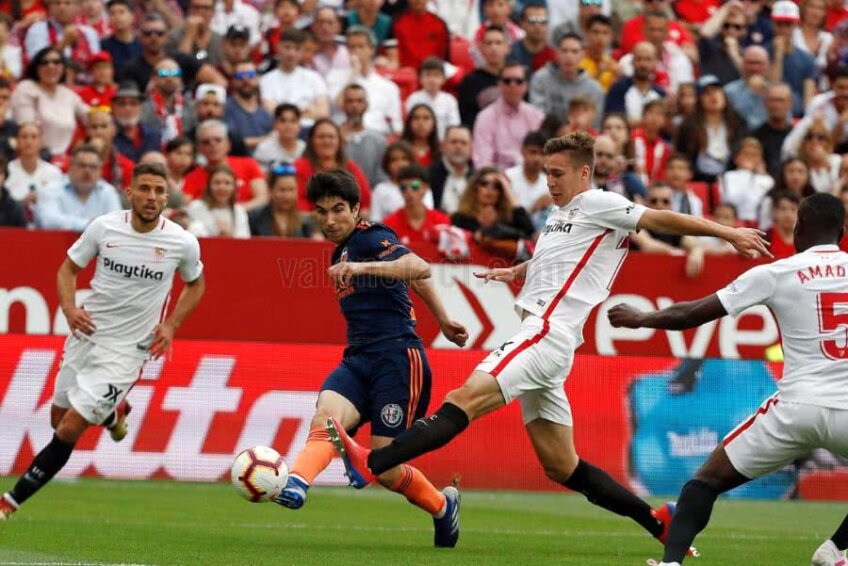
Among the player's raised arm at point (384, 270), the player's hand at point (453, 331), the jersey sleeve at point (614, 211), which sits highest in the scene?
the jersey sleeve at point (614, 211)

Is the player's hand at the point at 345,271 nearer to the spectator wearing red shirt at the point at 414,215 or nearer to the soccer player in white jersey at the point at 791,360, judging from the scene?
the soccer player in white jersey at the point at 791,360

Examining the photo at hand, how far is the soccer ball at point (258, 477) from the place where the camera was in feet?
29.7

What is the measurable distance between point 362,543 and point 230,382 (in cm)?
506

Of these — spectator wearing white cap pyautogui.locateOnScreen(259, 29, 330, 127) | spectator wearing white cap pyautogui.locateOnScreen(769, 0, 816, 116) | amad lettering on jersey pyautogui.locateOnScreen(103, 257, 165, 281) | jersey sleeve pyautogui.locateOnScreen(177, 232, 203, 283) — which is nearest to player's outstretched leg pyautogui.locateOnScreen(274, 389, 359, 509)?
jersey sleeve pyautogui.locateOnScreen(177, 232, 203, 283)

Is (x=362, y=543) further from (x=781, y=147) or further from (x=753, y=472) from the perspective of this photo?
(x=781, y=147)

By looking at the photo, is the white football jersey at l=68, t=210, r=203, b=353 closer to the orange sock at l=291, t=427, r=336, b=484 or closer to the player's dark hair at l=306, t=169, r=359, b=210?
the player's dark hair at l=306, t=169, r=359, b=210

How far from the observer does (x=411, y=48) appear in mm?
21516

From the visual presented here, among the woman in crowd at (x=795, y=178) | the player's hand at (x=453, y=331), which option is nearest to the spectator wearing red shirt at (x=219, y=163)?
the woman in crowd at (x=795, y=178)

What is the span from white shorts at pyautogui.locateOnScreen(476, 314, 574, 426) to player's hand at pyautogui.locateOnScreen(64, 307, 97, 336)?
11.0ft

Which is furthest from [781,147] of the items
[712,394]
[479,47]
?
[712,394]

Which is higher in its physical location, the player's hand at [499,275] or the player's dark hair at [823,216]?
the player's dark hair at [823,216]

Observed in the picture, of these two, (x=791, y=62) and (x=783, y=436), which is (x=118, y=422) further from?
(x=791, y=62)

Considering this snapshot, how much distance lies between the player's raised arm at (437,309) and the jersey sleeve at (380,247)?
24 centimetres

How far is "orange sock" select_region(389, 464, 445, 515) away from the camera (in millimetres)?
10125
